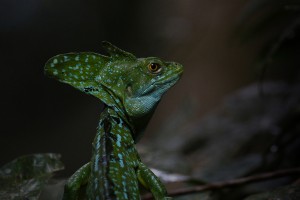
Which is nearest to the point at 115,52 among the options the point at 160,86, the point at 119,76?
the point at 119,76

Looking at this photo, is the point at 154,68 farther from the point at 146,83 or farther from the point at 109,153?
the point at 109,153

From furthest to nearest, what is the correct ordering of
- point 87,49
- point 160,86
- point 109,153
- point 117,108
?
1. point 87,49
2. point 160,86
3. point 117,108
4. point 109,153

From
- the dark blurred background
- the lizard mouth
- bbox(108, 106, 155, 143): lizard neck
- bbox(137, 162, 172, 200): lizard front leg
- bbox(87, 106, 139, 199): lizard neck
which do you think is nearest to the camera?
bbox(87, 106, 139, 199): lizard neck

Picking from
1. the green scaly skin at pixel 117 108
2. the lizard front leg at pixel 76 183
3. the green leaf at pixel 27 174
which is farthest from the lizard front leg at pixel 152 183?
the green leaf at pixel 27 174

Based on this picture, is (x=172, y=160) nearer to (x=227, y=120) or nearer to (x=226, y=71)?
(x=227, y=120)

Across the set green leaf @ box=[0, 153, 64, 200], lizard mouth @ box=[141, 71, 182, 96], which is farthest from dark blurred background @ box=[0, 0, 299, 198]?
green leaf @ box=[0, 153, 64, 200]

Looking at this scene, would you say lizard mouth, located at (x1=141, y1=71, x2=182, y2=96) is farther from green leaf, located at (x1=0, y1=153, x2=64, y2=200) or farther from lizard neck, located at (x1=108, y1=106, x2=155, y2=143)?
green leaf, located at (x1=0, y1=153, x2=64, y2=200)
